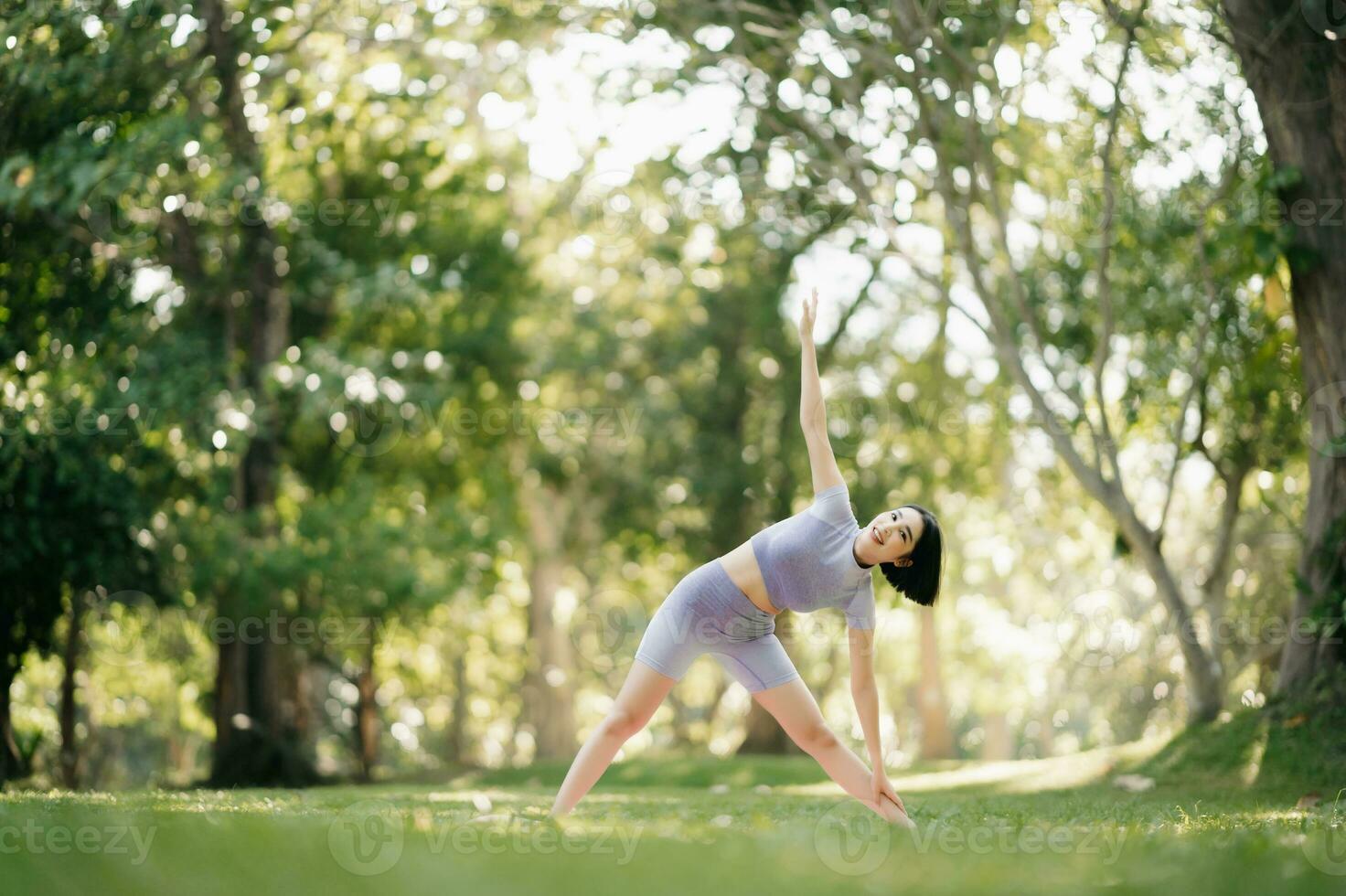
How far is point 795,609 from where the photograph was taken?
5754 millimetres

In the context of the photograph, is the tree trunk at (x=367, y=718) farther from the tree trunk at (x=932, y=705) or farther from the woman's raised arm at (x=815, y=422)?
the woman's raised arm at (x=815, y=422)

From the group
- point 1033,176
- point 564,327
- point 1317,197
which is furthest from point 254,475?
point 1317,197

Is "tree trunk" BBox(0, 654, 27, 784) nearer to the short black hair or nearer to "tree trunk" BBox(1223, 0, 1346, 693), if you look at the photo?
the short black hair

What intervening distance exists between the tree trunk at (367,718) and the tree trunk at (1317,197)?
47.5 ft

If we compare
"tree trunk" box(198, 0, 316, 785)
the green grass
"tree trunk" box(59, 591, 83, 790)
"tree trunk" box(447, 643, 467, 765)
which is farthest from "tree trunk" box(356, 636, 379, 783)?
the green grass

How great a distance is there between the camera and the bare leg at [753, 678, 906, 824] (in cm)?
582

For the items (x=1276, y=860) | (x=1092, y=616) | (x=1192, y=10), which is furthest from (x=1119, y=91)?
(x=1092, y=616)

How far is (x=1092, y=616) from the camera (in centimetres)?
2797

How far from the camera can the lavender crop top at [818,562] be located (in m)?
5.68

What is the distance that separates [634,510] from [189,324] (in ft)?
25.8

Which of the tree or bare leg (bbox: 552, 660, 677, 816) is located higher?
the tree

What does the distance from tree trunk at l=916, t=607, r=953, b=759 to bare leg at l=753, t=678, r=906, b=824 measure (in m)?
18.5

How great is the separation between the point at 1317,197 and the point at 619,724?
7.80 metres

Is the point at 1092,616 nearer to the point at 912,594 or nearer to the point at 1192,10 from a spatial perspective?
the point at 1192,10
